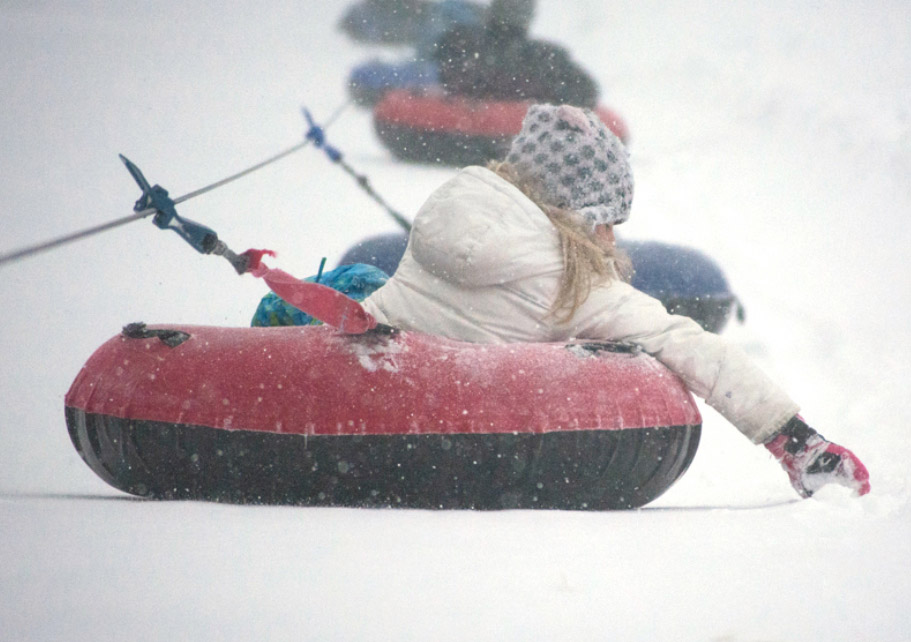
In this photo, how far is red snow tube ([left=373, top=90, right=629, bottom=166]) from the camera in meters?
4.30

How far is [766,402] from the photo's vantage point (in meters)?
1.72

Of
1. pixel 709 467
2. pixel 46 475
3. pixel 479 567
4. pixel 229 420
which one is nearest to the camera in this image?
pixel 479 567

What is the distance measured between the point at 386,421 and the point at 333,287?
676 mm

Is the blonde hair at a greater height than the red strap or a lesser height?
greater

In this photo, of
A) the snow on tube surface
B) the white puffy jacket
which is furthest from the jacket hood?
the snow on tube surface

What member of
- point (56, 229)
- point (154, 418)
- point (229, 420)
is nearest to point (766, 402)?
point (229, 420)

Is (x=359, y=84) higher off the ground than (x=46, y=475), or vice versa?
(x=359, y=84)

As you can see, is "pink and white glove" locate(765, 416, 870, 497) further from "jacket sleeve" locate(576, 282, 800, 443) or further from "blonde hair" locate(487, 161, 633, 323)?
"blonde hair" locate(487, 161, 633, 323)

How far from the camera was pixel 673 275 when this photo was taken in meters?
2.80

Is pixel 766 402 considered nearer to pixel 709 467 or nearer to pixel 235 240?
pixel 709 467

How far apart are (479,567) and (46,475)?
1.11 m

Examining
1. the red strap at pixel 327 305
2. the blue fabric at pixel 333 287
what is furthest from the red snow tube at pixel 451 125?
the red strap at pixel 327 305

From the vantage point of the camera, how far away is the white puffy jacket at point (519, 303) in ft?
5.56

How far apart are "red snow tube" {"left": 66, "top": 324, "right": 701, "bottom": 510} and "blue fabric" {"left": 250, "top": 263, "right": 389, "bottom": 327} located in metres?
0.45
